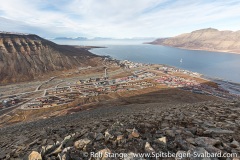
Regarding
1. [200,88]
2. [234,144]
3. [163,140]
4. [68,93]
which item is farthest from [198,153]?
[200,88]

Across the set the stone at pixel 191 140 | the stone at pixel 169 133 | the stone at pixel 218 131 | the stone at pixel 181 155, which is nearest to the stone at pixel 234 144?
the stone at pixel 218 131

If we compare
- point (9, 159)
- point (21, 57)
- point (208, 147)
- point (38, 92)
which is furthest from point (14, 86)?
point (208, 147)

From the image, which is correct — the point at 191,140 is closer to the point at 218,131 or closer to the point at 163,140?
the point at 163,140

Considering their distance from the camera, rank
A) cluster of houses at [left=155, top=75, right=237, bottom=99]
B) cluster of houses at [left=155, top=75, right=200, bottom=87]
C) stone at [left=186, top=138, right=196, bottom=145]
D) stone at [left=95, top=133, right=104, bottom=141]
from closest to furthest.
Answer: stone at [left=186, top=138, right=196, bottom=145] → stone at [left=95, top=133, right=104, bottom=141] → cluster of houses at [left=155, top=75, right=237, bottom=99] → cluster of houses at [left=155, top=75, right=200, bottom=87]

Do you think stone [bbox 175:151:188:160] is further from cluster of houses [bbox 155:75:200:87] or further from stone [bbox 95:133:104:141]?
cluster of houses [bbox 155:75:200:87]

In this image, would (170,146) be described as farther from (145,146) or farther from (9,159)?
(9,159)

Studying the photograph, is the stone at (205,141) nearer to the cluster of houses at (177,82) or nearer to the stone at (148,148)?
the stone at (148,148)

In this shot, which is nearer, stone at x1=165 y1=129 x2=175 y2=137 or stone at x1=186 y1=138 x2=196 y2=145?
stone at x1=186 y1=138 x2=196 y2=145

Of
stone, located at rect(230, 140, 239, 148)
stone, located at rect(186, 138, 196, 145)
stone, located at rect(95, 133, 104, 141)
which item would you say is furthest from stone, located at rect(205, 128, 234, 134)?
stone, located at rect(95, 133, 104, 141)
